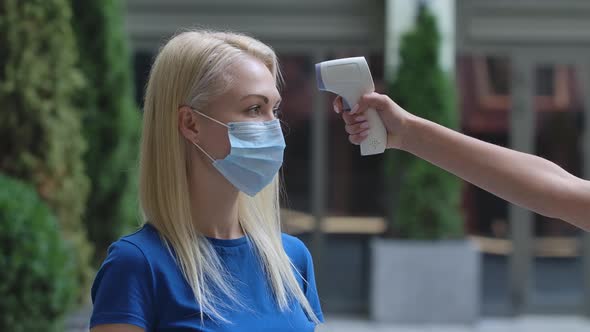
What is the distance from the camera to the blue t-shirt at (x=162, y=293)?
6.20 feet

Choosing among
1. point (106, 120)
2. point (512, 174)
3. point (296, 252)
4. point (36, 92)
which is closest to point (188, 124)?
point (296, 252)

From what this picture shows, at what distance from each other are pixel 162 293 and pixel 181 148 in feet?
1.22

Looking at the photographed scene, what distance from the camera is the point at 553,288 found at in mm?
9539

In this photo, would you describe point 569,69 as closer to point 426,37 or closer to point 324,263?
point 426,37

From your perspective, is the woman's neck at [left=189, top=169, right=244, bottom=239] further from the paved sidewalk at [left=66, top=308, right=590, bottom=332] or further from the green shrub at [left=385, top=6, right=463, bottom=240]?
the green shrub at [left=385, top=6, right=463, bottom=240]

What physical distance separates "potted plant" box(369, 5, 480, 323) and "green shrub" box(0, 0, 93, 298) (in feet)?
12.0

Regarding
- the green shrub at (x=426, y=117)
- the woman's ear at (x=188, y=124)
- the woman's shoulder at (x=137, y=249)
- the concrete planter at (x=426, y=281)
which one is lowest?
the concrete planter at (x=426, y=281)

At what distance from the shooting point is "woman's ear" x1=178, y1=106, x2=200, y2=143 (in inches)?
82.3

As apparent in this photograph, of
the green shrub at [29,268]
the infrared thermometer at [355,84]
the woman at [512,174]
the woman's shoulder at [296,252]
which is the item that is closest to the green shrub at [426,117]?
the green shrub at [29,268]

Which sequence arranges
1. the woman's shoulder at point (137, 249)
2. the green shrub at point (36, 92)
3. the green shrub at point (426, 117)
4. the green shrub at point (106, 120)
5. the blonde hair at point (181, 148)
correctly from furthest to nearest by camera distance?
1. the green shrub at point (426, 117)
2. the green shrub at point (106, 120)
3. the green shrub at point (36, 92)
4. the blonde hair at point (181, 148)
5. the woman's shoulder at point (137, 249)

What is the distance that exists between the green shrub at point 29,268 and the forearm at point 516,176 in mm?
3429

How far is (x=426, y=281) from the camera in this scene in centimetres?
874

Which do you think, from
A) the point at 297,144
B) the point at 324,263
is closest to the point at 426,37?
the point at 297,144

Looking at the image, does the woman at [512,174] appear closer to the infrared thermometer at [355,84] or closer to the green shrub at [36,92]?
the infrared thermometer at [355,84]
